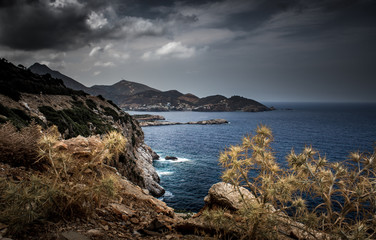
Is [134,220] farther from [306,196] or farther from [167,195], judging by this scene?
[167,195]

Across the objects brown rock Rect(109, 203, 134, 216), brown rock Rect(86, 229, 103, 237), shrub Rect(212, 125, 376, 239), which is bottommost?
brown rock Rect(109, 203, 134, 216)

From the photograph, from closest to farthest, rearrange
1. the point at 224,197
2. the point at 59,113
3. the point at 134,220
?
1. the point at 134,220
2. the point at 224,197
3. the point at 59,113

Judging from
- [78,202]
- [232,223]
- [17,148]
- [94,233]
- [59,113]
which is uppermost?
[59,113]

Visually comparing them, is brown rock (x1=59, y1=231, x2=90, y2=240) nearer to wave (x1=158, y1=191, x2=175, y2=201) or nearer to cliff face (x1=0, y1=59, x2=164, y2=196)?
cliff face (x1=0, y1=59, x2=164, y2=196)

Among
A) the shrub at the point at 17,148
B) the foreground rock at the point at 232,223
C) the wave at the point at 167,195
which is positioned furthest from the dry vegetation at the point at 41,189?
the wave at the point at 167,195

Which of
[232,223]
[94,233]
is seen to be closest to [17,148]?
[94,233]

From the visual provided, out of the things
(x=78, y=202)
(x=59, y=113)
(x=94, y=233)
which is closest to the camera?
(x=94, y=233)

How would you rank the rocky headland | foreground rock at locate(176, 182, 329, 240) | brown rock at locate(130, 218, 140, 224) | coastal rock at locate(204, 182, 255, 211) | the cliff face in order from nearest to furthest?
the rocky headland < foreground rock at locate(176, 182, 329, 240) < brown rock at locate(130, 218, 140, 224) < coastal rock at locate(204, 182, 255, 211) < the cliff face

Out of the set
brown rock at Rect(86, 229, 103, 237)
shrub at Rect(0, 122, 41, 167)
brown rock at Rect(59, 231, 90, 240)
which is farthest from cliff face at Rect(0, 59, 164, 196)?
brown rock at Rect(59, 231, 90, 240)

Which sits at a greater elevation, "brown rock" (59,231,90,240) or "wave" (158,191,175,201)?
"brown rock" (59,231,90,240)

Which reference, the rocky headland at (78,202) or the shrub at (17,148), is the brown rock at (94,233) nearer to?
the rocky headland at (78,202)

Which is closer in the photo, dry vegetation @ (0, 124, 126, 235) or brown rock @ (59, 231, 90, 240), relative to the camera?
dry vegetation @ (0, 124, 126, 235)

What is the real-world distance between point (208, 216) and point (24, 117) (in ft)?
71.6

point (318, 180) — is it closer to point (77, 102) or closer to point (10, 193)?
point (10, 193)
